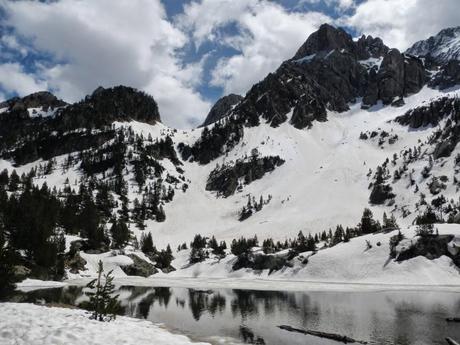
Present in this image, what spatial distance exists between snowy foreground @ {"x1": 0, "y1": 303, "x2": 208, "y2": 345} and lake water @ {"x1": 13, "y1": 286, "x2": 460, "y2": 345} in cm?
460

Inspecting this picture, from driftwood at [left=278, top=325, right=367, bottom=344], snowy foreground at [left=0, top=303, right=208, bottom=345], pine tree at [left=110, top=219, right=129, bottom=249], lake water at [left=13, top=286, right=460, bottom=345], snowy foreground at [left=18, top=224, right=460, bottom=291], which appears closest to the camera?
snowy foreground at [left=0, top=303, right=208, bottom=345]

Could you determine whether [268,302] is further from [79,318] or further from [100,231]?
[100,231]

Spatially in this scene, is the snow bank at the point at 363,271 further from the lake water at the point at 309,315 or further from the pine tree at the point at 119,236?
the pine tree at the point at 119,236

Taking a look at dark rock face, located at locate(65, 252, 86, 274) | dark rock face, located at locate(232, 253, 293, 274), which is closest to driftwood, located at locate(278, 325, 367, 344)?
dark rock face, located at locate(232, 253, 293, 274)

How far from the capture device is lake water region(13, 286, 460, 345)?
90.6 ft

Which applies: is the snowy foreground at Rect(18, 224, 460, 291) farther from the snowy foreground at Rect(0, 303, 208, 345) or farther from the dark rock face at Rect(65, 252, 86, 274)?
the snowy foreground at Rect(0, 303, 208, 345)

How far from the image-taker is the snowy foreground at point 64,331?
19.2 m

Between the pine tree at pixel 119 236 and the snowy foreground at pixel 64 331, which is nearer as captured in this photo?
the snowy foreground at pixel 64 331

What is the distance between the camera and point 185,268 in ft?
396

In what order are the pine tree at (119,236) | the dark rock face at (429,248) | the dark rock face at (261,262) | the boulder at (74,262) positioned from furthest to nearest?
1. the pine tree at (119,236)
2. the dark rock face at (261,262)
3. the boulder at (74,262)
4. the dark rock face at (429,248)

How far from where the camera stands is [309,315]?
122ft

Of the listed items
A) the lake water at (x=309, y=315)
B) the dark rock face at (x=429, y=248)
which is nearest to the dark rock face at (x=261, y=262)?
the dark rock face at (x=429, y=248)

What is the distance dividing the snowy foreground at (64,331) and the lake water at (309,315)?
4596 millimetres

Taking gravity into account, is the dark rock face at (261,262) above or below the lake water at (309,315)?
above
